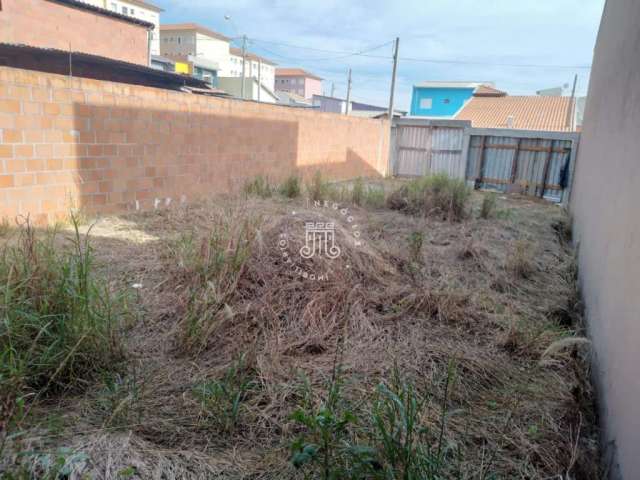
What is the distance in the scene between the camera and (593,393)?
211cm

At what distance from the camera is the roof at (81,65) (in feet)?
34.6

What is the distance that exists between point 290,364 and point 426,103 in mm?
28144

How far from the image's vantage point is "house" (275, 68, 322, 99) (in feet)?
196

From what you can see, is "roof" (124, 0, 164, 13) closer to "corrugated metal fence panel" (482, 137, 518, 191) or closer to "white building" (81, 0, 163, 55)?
"white building" (81, 0, 163, 55)

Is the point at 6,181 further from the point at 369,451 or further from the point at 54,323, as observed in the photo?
the point at 369,451

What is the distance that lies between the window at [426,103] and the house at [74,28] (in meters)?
16.9

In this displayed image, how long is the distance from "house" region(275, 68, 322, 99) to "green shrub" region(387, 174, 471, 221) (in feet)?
185

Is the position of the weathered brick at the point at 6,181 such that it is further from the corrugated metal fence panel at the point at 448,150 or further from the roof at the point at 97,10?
the roof at the point at 97,10

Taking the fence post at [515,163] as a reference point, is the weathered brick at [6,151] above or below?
below

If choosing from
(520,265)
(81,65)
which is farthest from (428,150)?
(81,65)

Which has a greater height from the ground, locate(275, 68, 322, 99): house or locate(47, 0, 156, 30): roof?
locate(275, 68, 322, 99): house

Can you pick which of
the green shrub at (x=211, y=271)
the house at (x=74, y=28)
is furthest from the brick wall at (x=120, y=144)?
the house at (x=74, y=28)

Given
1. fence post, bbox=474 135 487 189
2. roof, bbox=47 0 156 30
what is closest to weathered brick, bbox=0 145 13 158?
fence post, bbox=474 135 487 189

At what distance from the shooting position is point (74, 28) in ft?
51.4
